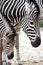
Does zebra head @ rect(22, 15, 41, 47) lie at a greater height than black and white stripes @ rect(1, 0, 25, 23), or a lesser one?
lesser

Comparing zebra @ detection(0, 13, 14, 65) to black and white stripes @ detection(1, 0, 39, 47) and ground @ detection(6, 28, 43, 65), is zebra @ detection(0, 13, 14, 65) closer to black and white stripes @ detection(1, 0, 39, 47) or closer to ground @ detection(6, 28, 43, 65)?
black and white stripes @ detection(1, 0, 39, 47)

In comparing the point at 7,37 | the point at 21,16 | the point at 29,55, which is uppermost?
the point at 21,16

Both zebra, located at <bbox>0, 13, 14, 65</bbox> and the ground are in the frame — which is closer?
zebra, located at <bbox>0, 13, 14, 65</bbox>

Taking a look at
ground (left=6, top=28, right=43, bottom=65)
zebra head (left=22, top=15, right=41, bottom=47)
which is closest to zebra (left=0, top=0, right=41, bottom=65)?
zebra head (left=22, top=15, right=41, bottom=47)

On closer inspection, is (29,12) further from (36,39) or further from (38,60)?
(38,60)

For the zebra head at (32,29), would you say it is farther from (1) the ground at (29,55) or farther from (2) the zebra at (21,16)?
(1) the ground at (29,55)

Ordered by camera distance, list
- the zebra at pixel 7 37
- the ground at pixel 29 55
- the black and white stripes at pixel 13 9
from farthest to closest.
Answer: the ground at pixel 29 55
the black and white stripes at pixel 13 9
the zebra at pixel 7 37

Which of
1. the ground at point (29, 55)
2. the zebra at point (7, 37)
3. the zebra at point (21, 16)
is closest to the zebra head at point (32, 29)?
the zebra at point (21, 16)

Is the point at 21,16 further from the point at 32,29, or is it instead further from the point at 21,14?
the point at 32,29

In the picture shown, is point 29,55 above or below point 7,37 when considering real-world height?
below

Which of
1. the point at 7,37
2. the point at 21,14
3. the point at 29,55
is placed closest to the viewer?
the point at 7,37

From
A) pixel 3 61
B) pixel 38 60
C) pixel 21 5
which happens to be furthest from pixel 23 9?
pixel 38 60

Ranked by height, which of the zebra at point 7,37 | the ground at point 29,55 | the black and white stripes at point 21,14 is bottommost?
the ground at point 29,55

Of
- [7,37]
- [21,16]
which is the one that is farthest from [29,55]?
[7,37]
